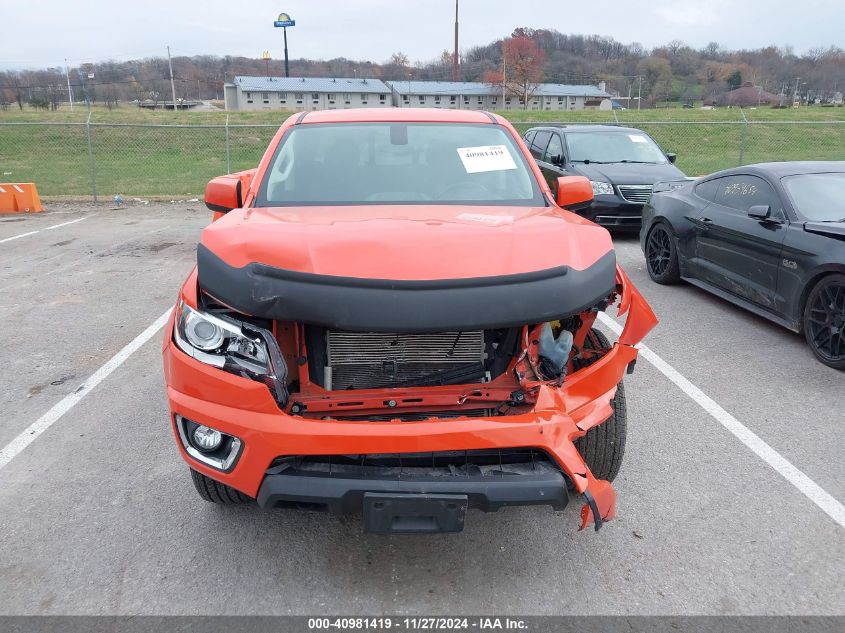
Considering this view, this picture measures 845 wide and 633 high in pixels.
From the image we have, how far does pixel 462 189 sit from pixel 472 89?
2937 inches

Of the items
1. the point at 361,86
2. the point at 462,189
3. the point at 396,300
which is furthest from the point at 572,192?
the point at 361,86

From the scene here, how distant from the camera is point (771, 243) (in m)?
5.58

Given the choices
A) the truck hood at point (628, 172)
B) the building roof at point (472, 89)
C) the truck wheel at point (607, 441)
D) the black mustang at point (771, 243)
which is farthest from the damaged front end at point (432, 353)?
the building roof at point (472, 89)

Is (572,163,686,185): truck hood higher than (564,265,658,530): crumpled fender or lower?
higher

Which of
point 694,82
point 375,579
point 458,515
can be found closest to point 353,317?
point 458,515

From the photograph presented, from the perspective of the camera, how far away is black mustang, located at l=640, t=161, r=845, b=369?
4988 mm

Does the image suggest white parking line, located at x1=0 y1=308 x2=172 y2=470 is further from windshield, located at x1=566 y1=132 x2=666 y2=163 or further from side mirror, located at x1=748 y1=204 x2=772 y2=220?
windshield, located at x1=566 y1=132 x2=666 y2=163

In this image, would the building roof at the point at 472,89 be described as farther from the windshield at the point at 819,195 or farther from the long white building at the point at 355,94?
the windshield at the point at 819,195

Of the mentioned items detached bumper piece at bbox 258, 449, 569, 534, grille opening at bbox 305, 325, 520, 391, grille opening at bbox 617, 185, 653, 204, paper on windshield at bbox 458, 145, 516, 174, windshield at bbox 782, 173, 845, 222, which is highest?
paper on windshield at bbox 458, 145, 516, 174

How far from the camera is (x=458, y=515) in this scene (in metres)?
2.30

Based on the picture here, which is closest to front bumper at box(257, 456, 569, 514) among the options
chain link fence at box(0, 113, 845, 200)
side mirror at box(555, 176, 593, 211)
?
side mirror at box(555, 176, 593, 211)

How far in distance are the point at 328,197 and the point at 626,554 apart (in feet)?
7.69

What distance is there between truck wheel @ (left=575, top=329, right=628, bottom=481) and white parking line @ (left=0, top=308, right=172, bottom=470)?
3124 mm

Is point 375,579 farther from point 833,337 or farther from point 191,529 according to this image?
point 833,337
